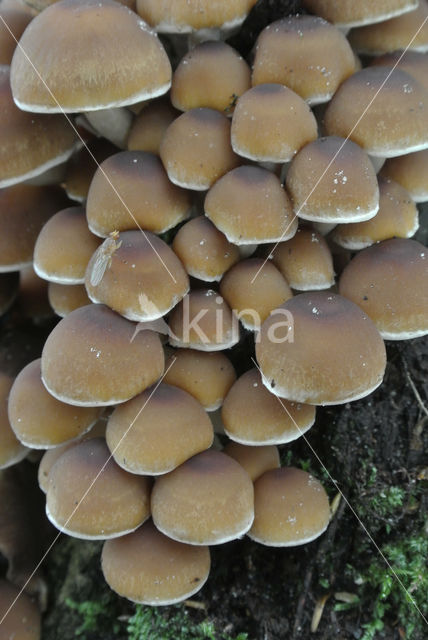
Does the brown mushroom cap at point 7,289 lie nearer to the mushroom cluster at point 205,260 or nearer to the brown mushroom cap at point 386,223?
the mushroom cluster at point 205,260

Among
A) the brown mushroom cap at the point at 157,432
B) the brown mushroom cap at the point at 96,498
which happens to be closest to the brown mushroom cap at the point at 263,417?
the brown mushroom cap at the point at 157,432

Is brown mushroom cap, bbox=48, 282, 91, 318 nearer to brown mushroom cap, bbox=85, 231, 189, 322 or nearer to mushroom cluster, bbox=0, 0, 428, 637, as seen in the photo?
mushroom cluster, bbox=0, 0, 428, 637

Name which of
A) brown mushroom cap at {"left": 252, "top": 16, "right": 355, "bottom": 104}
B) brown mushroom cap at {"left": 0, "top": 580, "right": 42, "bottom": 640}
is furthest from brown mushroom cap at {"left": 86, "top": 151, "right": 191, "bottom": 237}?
brown mushroom cap at {"left": 0, "top": 580, "right": 42, "bottom": 640}

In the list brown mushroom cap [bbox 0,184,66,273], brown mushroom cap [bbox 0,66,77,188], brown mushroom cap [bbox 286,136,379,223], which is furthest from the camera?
brown mushroom cap [bbox 0,184,66,273]

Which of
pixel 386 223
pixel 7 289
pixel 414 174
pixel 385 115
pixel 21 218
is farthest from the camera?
pixel 7 289

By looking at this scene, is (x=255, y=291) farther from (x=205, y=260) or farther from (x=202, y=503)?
(x=202, y=503)

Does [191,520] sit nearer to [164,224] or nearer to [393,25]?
[164,224]

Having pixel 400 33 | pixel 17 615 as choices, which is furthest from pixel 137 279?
pixel 17 615
